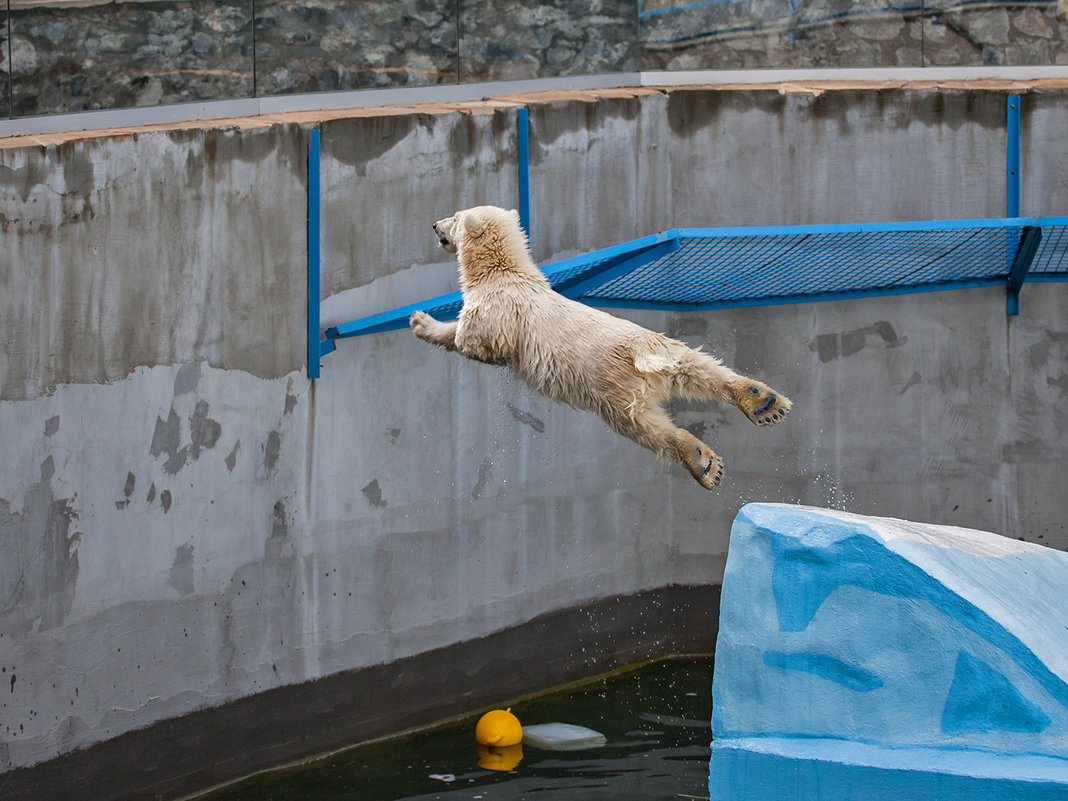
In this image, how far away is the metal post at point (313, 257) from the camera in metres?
7.79

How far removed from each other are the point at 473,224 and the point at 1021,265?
5.09 meters

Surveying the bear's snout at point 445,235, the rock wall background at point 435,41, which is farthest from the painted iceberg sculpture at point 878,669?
the rock wall background at point 435,41

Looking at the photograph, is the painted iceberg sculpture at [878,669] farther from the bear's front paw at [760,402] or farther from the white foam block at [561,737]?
the white foam block at [561,737]

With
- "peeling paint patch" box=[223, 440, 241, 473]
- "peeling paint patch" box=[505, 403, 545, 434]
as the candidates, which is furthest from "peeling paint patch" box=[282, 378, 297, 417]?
"peeling paint patch" box=[505, 403, 545, 434]

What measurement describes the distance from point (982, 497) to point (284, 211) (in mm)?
5532

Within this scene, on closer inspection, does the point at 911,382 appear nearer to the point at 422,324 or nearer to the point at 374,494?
the point at 374,494

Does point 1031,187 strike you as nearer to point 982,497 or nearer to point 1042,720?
point 982,497

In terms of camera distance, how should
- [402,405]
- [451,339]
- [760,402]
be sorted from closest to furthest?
[760,402]
[451,339]
[402,405]

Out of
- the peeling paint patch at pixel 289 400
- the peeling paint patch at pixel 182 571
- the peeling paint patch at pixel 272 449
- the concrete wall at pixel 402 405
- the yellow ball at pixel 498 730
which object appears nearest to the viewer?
the concrete wall at pixel 402 405

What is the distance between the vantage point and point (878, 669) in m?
5.42

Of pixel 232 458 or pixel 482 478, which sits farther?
pixel 482 478

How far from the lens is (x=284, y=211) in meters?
7.73

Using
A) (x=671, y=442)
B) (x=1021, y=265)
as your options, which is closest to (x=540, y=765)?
(x=671, y=442)

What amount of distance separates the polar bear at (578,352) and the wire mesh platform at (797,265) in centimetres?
112
